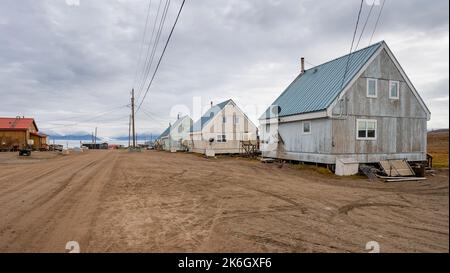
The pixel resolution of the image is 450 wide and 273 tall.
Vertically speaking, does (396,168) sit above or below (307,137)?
below

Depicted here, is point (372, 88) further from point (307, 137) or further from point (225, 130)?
point (225, 130)

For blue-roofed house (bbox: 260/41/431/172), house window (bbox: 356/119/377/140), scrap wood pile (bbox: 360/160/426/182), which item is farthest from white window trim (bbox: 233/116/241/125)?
scrap wood pile (bbox: 360/160/426/182)

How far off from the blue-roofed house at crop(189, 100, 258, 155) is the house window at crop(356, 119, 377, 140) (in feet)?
65.8

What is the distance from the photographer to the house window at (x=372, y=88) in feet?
64.0

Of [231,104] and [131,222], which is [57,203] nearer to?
[131,222]

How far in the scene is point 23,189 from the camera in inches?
445

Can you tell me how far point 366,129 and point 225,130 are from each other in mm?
22929

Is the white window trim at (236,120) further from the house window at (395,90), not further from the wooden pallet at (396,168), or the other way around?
the wooden pallet at (396,168)

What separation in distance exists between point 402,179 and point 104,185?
49.3 ft

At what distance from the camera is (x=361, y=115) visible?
19.2 meters

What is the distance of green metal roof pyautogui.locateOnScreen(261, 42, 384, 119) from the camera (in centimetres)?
1919

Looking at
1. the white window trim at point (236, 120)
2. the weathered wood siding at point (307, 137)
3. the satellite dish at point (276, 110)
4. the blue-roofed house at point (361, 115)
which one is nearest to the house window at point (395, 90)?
the blue-roofed house at point (361, 115)

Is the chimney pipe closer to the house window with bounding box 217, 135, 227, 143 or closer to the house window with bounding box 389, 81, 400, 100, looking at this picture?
the house window with bounding box 389, 81, 400, 100

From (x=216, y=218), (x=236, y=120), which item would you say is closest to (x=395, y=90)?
(x=216, y=218)
